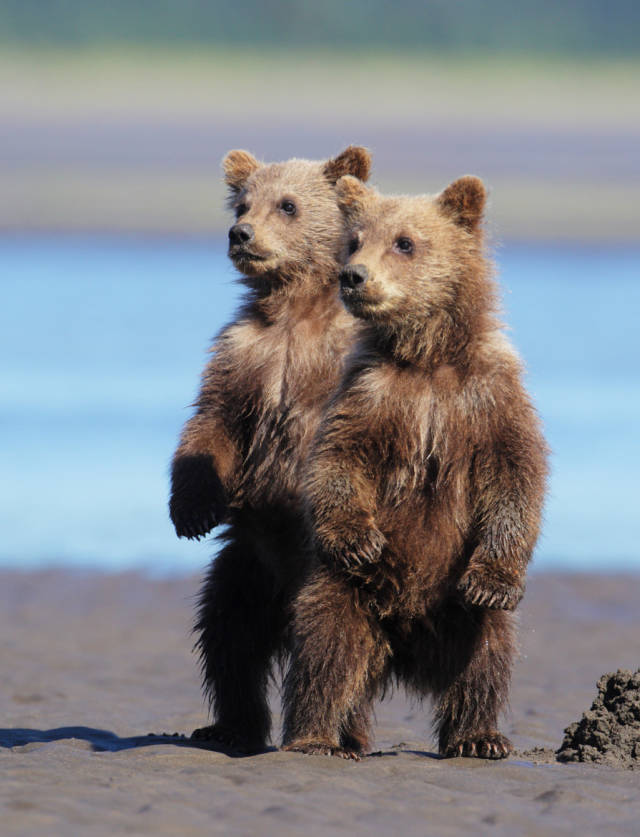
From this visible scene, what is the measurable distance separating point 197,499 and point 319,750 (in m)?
1.35

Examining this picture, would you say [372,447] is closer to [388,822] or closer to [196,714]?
[388,822]

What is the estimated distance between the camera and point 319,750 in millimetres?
6543

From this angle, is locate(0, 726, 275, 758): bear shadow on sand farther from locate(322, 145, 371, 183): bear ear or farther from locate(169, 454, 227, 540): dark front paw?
locate(322, 145, 371, 183): bear ear

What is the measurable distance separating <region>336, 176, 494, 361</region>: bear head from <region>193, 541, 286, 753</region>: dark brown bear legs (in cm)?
140

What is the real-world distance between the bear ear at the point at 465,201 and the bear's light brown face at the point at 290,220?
2.85ft

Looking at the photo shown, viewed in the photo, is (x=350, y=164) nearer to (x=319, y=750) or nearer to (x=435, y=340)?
(x=435, y=340)

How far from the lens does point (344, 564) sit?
648 centimetres

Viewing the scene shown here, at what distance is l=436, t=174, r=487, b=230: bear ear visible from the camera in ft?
22.9

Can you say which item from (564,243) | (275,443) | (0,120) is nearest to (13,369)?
(275,443)

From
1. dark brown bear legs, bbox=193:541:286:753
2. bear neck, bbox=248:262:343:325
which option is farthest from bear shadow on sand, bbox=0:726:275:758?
bear neck, bbox=248:262:343:325

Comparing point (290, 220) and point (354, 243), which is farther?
point (290, 220)

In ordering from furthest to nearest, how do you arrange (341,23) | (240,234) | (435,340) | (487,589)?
1. (341,23)
2. (240,234)
3. (435,340)
4. (487,589)

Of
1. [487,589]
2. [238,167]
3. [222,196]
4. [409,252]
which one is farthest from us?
[222,196]

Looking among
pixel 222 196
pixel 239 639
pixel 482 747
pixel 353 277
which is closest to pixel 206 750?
pixel 239 639
